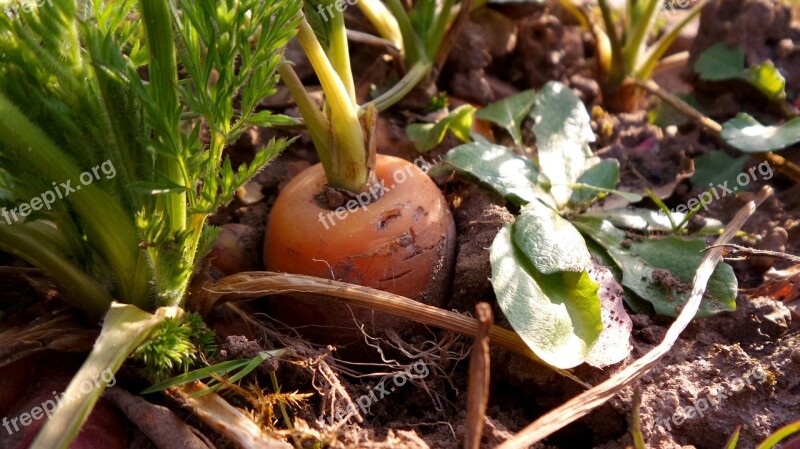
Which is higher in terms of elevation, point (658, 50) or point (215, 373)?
point (215, 373)

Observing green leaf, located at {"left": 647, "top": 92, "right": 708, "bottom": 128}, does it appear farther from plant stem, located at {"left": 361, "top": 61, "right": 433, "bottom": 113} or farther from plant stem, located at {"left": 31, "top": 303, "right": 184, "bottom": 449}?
plant stem, located at {"left": 31, "top": 303, "right": 184, "bottom": 449}

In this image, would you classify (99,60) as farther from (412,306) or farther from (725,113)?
(725,113)

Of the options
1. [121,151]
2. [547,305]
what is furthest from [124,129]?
[547,305]

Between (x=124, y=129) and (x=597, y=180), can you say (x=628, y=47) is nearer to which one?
(x=597, y=180)

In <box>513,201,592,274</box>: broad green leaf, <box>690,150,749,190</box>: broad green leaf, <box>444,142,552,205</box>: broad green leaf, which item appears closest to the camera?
<box>513,201,592,274</box>: broad green leaf

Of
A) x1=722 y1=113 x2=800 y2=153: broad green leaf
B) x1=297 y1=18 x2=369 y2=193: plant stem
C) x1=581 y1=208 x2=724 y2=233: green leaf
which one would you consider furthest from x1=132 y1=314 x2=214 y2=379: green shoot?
x1=722 y1=113 x2=800 y2=153: broad green leaf

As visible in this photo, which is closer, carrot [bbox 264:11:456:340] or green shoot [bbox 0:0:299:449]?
green shoot [bbox 0:0:299:449]

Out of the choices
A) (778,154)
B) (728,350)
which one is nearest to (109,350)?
(728,350)
